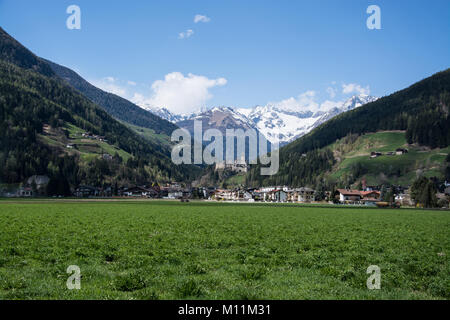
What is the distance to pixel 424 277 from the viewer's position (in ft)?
47.5

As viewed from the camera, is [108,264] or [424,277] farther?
[108,264]

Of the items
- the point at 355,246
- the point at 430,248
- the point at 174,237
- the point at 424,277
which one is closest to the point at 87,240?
the point at 174,237

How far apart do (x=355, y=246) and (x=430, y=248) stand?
5108mm

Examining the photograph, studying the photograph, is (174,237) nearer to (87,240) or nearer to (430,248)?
(87,240)

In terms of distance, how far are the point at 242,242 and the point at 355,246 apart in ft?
25.0
